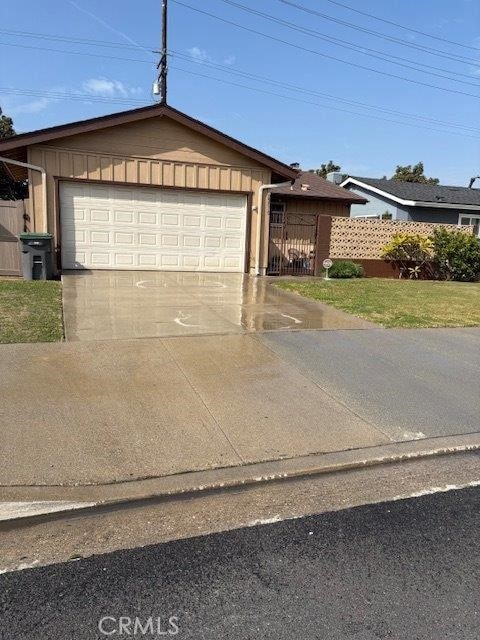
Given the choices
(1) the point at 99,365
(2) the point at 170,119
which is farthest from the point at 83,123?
(1) the point at 99,365

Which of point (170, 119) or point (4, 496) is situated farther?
point (170, 119)

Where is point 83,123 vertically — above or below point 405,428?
above

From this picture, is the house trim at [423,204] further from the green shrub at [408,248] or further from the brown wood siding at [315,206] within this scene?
the green shrub at [408,248]

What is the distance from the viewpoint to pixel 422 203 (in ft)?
79.7

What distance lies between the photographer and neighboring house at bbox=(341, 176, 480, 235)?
81.2 feet

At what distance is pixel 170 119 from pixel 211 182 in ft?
6.92

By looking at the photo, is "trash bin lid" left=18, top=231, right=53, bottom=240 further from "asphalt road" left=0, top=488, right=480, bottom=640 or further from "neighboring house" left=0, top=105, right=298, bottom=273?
"asphalt road" left=0, top=488, right=480, bottom=640

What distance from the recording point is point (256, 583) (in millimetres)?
2572

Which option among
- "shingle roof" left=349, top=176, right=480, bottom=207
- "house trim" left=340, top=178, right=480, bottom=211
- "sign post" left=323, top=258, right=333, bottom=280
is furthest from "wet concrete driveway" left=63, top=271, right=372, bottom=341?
"shingle roof" left=349, top=176, right=480, bottom=207

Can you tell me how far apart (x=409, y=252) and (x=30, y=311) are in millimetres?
13598

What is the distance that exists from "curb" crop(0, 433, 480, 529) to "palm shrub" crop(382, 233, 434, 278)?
13.8 m

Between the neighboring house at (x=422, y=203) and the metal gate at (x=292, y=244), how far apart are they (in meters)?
9.83

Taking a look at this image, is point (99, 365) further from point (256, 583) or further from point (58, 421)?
point (256, 583)

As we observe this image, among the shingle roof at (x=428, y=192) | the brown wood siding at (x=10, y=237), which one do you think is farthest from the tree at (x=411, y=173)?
the brown wood siding at (x=10, y=237)
